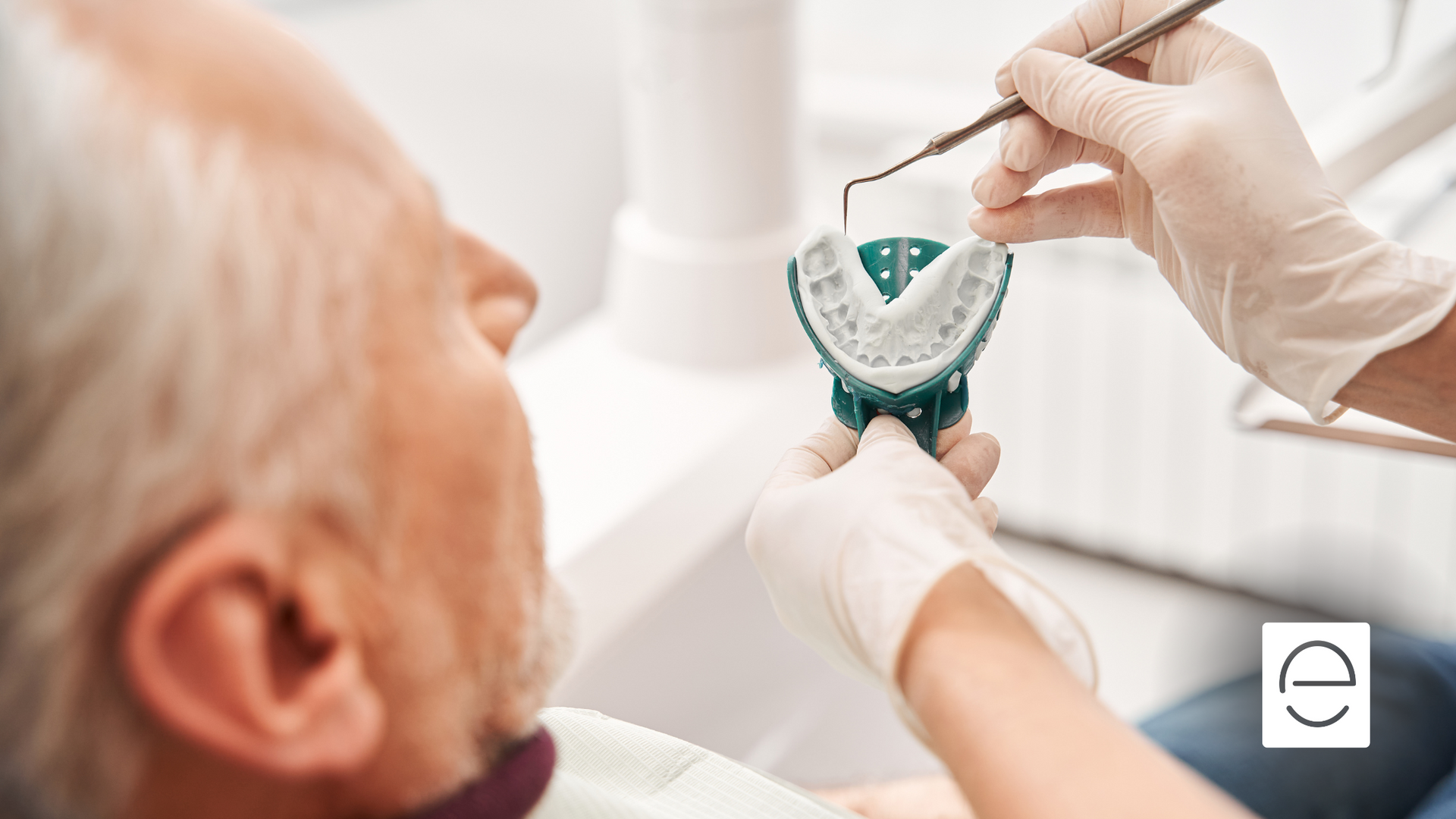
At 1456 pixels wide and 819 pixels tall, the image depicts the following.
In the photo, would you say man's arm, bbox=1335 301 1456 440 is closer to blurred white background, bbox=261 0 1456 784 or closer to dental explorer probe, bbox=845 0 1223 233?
dental explorer probe, bbox=845 0 1223 233

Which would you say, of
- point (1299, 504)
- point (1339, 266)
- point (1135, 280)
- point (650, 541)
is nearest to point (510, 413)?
point (1339, 266)

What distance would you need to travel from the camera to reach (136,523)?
20.4 inches

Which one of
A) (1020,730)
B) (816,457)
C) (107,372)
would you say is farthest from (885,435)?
(107,372)

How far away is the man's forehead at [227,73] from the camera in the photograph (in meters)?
0.54

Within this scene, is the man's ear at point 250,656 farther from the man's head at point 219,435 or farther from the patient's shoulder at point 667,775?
the patient's shoulder at point 667,775

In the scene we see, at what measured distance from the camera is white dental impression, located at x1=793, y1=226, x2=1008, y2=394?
2.88ft

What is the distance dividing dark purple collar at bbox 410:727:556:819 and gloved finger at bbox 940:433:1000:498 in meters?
0.39

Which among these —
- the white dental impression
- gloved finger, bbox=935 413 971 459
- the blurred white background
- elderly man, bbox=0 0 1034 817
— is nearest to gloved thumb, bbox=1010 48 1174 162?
the white dental impression

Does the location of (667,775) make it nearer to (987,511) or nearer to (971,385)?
(987,511)

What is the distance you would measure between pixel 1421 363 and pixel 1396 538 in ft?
4.49

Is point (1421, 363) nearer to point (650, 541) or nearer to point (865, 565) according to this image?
point (865, 565)

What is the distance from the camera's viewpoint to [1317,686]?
4.41 feet

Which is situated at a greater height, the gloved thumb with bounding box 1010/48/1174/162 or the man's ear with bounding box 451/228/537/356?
the gloved thumb with bounding box 1010/48/1174/162

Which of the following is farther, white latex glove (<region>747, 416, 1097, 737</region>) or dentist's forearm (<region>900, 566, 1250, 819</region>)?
white latex glove (<region>747, 416, 1097, 737</region>)
